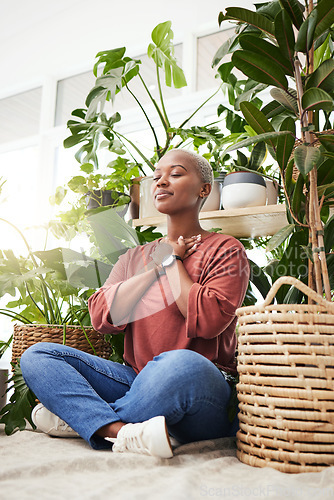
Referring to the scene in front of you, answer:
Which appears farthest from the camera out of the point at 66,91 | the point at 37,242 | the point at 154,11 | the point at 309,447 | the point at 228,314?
the point at 66,91

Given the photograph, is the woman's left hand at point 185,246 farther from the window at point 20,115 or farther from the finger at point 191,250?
the window at point 20,115

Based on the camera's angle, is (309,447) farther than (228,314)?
No

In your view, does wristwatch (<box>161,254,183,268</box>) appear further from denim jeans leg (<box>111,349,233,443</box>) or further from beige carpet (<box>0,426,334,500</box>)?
beige carpet (<box>0,426,334,500</box>)

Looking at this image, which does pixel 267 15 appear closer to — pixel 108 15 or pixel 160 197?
pixel 160 197

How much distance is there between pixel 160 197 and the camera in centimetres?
141

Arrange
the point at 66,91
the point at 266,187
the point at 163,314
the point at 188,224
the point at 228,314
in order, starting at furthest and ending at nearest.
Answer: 1. the point at 66,91
2. the point at 266,187
3. the point at 188,224
4. the point at 163,314
5. the point at 228,314

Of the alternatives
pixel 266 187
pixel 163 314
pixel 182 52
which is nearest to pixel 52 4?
pixel 182 52

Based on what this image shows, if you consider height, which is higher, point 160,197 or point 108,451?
point 160,197

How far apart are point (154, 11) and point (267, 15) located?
74.2 inches

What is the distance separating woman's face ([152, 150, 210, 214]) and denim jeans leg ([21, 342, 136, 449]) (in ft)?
1.62

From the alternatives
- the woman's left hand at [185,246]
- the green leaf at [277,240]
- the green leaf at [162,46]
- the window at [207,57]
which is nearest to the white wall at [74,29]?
the window at [207,57]

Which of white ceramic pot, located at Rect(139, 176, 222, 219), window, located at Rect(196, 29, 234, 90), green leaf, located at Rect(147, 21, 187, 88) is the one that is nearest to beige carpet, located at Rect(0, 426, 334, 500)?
white ceramic pot, located at Rect(139, 176, 222, 219)

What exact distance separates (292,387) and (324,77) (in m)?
0.71

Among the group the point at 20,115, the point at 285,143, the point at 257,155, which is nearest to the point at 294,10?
the point at 285,143
